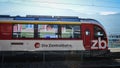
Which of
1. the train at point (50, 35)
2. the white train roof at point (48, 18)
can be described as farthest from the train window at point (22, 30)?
the white train roof at point (48, 18)

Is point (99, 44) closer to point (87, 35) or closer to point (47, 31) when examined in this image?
point (87, 35)

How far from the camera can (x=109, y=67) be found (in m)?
15.2

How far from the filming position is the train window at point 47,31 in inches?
752

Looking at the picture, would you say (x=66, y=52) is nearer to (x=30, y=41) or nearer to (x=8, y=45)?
(x=30, y=41)

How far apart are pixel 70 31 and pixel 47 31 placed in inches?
67.7

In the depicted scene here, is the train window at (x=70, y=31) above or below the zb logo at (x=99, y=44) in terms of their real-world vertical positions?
above

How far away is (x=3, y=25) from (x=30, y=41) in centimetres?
223

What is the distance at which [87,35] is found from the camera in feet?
64.9

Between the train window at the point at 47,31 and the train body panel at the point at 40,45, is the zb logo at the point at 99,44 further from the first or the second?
the train window at the point at 47,31

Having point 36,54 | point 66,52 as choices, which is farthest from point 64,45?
point 36,54

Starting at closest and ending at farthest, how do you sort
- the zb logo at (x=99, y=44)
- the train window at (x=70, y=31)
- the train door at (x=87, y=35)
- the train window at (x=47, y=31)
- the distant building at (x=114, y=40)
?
the train window at (x=47, y=31), the train window at (x=70, y=31), the train door at (x=87, y=35), the zb logo at (x=99, y=44), the distant building at (x=114, y=40)

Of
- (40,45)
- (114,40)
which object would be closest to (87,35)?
(40,45)

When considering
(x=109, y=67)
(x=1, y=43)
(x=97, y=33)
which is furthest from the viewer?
(x=97, y=33)

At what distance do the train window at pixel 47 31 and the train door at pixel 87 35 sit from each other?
213 centimetres
